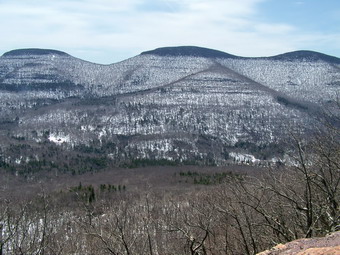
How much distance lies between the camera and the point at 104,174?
12700 centimetres

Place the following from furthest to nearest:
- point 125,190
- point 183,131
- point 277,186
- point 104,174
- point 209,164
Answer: point 183,131, point 209,164, point 104,174, point 125,190, point 277,186

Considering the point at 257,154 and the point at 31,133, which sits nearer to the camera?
the point at 257,154

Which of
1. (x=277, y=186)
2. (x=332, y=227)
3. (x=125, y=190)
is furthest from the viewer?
(x=125, y=190)

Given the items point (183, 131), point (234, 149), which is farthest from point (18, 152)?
point (234, 149)

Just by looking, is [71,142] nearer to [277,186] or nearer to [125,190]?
[125,190]

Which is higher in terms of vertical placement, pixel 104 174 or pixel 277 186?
pixel 277 186

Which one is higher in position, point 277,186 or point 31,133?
point 277,186

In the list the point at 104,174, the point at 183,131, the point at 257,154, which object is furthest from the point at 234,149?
the point at 104,174

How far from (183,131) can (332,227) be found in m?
178

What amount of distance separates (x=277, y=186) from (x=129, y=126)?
597 feet

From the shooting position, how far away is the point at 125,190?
95.9 meters

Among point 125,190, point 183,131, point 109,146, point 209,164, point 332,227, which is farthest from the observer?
point 183,131

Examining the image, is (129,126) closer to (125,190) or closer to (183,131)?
(183,131)

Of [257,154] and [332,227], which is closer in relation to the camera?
[332,227]
